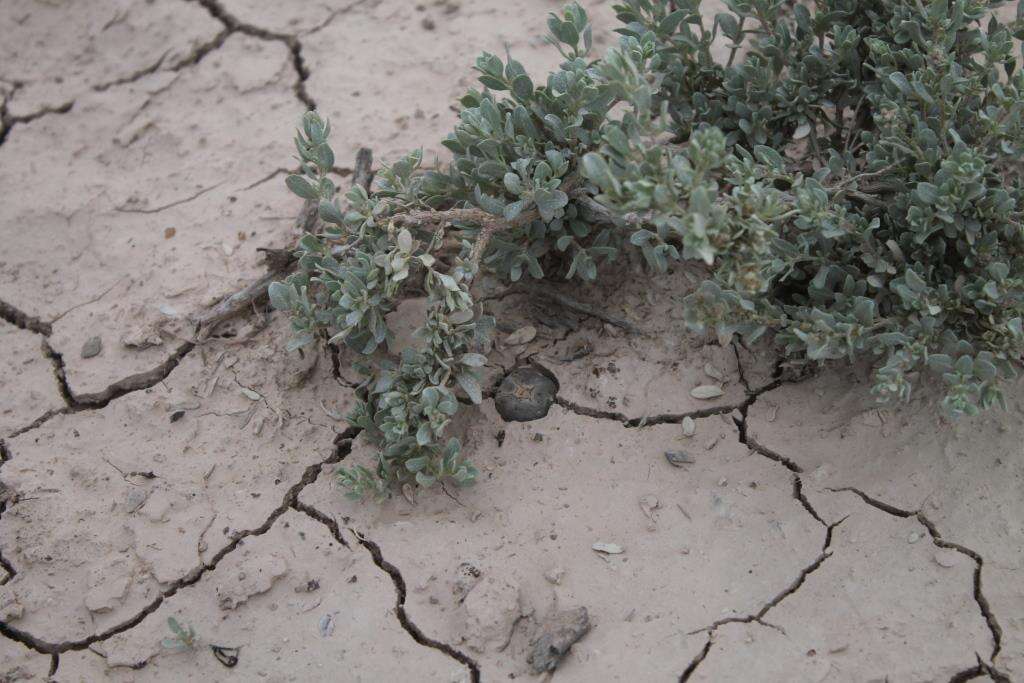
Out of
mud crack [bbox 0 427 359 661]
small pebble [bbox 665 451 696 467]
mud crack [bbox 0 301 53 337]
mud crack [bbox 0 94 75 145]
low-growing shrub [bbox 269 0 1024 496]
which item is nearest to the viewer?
low-growing shrub [bbox 269 0 1024 496]

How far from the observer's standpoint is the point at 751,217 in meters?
2.29

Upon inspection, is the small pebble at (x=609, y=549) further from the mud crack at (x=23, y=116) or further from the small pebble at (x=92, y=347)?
the mud crack at (x=23, y=116)

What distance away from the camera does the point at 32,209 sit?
3781mm

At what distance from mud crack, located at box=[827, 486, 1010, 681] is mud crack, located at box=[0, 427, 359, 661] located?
155cm

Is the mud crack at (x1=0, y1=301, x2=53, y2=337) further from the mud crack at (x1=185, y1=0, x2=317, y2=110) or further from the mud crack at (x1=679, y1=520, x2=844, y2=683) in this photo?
the mud crack at (x1=679, y1=520, x2=844, y2=683)

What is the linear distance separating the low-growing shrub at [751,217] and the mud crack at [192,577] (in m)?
0.24

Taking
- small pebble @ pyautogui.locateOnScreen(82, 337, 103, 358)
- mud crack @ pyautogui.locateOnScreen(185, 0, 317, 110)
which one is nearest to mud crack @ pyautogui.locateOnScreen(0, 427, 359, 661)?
small pebble @ pyautogui.locateOnScreen(82, 337, 103, 358)

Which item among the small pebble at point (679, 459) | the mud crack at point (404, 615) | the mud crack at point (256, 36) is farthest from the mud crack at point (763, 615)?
the mud crack at point (256, 36)

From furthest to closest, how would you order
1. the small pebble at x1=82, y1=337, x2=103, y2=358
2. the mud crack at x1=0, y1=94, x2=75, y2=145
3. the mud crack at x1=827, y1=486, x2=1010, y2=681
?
the mud crack at x1=0, y1=94, x2=75, y2=145 → the small pebble at x1=82, y1=337, x2=103, y2=358 → the mud crack at x1=827, y1=486, x2=1010, y2=681

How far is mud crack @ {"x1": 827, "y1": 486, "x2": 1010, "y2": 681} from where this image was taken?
2348 millimetres

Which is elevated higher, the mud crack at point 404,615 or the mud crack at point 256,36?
the mud crack at point 256,36

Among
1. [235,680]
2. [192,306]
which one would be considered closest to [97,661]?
[235,680]

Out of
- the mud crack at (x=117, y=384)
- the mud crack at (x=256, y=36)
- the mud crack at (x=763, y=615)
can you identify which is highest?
the mud crack at (x=256, y=36)

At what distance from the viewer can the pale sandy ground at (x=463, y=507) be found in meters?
2.49
